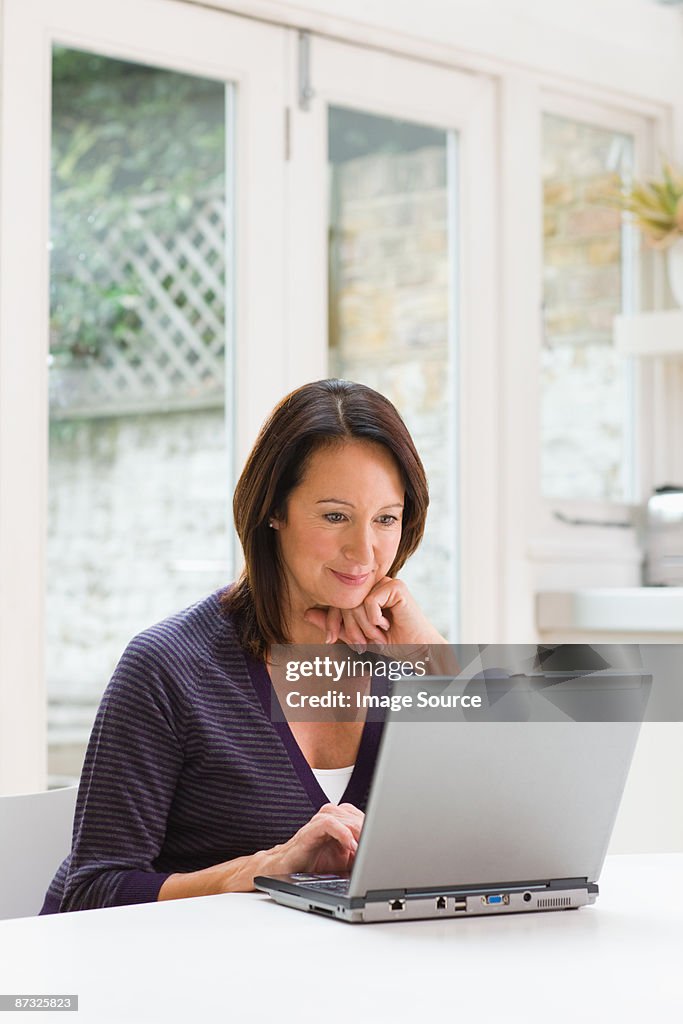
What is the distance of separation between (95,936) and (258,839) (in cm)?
38

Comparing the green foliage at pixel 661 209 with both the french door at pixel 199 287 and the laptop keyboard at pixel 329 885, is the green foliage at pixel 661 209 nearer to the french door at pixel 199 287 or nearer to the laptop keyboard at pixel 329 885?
the french door at pixel 199 287

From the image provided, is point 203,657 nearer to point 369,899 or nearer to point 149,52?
point 369,899

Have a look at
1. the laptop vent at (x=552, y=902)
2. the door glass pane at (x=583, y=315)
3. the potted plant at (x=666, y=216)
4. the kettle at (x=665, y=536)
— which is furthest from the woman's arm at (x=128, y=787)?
the potted plant at (x=666, y=216)

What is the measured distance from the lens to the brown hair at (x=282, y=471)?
5.19 feet

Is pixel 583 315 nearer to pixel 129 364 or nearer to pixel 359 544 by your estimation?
pixel 129 364

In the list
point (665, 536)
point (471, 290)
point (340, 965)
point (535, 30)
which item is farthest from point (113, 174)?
point (340, 965)

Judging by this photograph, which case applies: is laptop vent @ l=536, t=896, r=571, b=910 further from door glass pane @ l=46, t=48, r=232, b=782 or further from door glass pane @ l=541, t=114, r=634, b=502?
door glass pane @ l=541, t=114, r=634, b=502

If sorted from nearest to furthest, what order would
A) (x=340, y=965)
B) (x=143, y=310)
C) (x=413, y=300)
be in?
(x=340, y=965) < (x=413, y=300) < (x=143, y=310)

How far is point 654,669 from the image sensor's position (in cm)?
310

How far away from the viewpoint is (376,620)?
1.58 m

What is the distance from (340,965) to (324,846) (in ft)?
0.91

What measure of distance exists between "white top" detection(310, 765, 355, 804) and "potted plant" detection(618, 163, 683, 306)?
2.16m

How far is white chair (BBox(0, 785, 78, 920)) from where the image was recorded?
156 cm

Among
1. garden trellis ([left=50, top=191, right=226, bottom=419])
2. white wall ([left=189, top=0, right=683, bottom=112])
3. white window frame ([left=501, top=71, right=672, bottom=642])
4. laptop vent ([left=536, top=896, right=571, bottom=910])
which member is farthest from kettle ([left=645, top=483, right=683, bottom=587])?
laptop vent ([left=536, top=896, right=571, bottom=910])
